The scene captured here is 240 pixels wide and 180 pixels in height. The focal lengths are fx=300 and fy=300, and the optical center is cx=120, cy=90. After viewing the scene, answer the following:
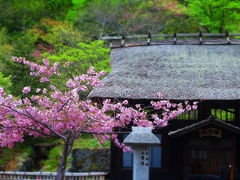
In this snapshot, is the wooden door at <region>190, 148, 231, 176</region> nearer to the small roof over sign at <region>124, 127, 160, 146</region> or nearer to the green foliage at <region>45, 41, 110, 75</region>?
the small roof over sign at <region>124, 127, 160, 146</region>

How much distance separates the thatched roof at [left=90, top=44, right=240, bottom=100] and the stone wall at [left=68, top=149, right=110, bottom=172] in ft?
13.4

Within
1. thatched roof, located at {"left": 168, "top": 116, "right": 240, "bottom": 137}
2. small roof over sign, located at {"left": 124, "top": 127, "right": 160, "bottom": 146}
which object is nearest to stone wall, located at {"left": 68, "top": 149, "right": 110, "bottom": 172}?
→ thatched roof, located at {"left": 168, "top": 116, "right": 240, "bottom": 137}

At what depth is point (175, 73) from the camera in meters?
13.2

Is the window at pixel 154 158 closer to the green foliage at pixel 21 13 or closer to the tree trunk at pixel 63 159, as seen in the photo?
the tree trunk at pixel 63 159

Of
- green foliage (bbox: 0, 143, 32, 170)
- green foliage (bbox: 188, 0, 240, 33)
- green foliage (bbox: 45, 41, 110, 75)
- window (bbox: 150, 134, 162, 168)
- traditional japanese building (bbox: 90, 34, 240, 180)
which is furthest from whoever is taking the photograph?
green foliage (bbox: 188, 0, 240, 33)

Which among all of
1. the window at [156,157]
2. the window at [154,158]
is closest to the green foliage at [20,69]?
the window at [154,158]

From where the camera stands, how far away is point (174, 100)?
39.9ft

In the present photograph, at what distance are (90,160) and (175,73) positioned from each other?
235 inches

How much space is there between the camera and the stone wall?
48.2ft

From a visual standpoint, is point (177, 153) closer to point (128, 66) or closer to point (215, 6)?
point (128, 66)

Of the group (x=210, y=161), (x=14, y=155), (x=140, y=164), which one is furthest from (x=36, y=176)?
(x=210, y=161)

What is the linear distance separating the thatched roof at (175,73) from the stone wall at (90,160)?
4.09 metres

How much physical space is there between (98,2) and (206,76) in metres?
14.9

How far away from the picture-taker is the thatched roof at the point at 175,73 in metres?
11.9
